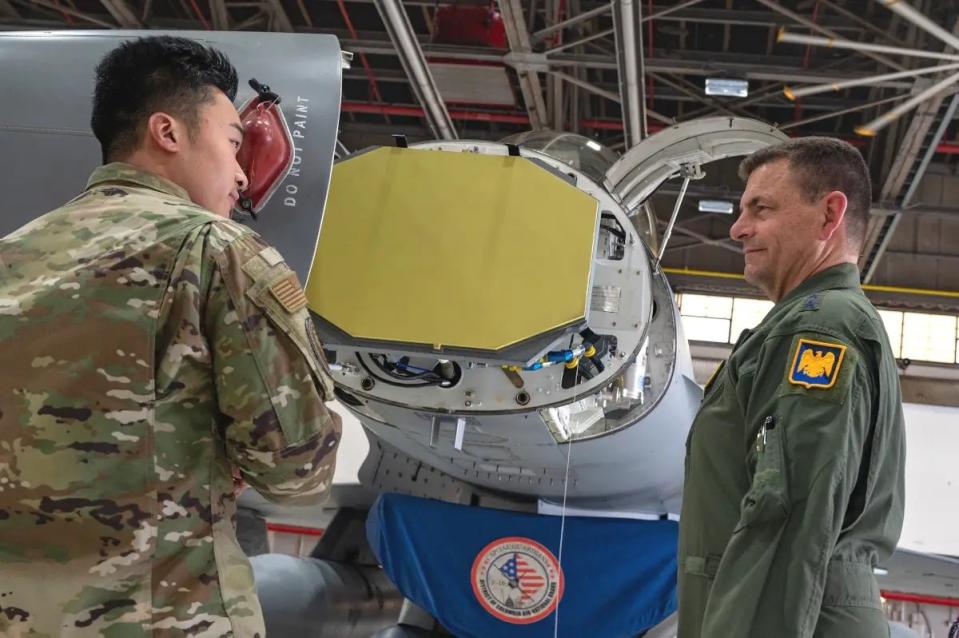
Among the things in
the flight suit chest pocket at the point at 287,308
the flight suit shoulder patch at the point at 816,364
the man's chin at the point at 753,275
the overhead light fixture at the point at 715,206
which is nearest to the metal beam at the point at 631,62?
the overhead light fixture at the point at 715,206

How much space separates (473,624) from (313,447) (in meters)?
4.71

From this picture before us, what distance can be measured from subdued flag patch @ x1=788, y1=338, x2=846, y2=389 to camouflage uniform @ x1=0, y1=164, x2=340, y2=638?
1017 millimetres

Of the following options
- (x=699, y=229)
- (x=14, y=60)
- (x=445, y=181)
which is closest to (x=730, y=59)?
(x=699, y=229)

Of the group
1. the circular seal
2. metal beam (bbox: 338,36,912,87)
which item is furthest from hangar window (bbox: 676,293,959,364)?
the circular seal

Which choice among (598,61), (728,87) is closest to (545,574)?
(598,61)

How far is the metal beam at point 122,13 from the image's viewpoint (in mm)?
12555

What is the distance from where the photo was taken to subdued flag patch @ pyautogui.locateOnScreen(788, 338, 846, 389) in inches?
87.8

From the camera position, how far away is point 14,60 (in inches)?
139

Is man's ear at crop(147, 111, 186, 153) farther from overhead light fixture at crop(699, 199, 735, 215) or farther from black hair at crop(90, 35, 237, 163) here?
overhead light fixture at crop(699, 199, 735, 215)

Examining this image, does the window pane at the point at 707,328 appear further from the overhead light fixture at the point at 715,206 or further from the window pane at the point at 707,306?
the overhead light fixture at the point at 715,206

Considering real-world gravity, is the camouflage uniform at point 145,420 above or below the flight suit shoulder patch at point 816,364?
below

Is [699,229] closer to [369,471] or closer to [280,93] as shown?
[369,471]

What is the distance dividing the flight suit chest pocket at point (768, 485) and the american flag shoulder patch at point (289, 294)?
100 cm

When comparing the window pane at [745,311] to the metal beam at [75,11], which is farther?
the window pane at [745,311]
